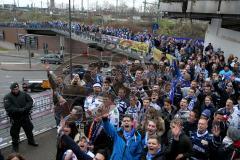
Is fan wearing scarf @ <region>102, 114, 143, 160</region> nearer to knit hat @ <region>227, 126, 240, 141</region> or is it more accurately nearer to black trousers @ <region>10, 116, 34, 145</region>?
knit hat @ <region>227, 126, 240, 141</region>

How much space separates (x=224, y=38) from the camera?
78.9ft

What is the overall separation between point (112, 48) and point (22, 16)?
79.4 meters

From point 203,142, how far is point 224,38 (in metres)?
19.7

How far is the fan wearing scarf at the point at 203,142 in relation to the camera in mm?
5574

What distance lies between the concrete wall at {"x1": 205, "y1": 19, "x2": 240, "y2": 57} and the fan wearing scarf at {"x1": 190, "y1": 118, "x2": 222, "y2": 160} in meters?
16.3

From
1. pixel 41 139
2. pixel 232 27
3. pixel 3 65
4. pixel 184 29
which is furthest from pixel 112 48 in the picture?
pixel 184 29

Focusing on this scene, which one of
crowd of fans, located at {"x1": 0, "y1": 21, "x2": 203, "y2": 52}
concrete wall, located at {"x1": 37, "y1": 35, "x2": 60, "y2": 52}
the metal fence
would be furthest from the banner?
concrete wall, located at {"x1": 37, "y1": 35, "x2": 60, "y2": 52}

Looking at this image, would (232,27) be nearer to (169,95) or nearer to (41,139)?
(169,95)

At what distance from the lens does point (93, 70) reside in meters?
11.2

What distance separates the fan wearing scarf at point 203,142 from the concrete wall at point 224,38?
16.3 metres

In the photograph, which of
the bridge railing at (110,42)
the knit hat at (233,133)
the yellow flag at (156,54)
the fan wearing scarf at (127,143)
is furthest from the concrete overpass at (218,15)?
the fan wearing scarf at (127,143)

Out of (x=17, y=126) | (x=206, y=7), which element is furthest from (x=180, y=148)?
(x=206, y=7)

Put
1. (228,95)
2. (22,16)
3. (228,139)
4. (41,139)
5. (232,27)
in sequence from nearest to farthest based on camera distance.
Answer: (228,139) → (228,95) → (41,139) → (232,27) → (22,16)

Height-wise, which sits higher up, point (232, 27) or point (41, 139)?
point (232, 27)
